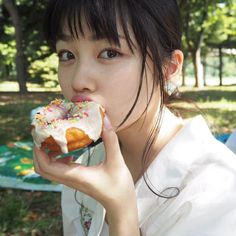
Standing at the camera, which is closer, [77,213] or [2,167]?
[77,213]

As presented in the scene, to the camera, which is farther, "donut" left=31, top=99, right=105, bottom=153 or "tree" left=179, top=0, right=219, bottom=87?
"tree" left=179, top=0, right=219, bottom=87

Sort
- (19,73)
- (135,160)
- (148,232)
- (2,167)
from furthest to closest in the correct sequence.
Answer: (19,73)
(2,167)
(135,160)
(148,232)

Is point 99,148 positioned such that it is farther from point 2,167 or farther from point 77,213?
point 2,167

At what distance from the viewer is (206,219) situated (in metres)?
1.48

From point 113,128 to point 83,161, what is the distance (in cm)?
79

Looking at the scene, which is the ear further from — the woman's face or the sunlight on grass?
the sunlight on grass

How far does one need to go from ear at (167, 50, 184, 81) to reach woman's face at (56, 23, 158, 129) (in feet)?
0.62

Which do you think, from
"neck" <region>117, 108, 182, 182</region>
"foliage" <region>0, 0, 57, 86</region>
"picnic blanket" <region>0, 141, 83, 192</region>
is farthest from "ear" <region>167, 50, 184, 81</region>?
"foliage" <region>0, 0, 57, 86</region>

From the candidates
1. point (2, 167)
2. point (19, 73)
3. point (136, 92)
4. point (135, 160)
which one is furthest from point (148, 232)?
point (19, 73)

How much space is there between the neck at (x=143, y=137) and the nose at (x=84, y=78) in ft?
1.20

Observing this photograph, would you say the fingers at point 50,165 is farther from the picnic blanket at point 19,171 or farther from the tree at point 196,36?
the tree at point 196,36

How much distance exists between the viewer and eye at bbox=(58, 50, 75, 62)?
1723 millimetres

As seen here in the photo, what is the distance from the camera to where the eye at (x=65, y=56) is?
5.65 ft

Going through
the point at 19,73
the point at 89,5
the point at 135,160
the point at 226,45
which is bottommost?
the point at 226,45
